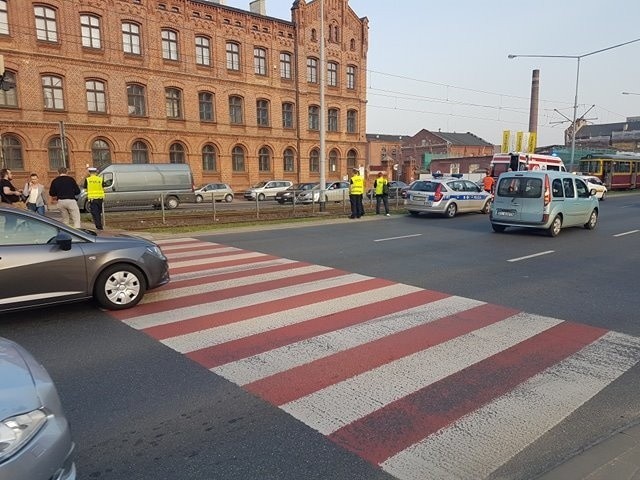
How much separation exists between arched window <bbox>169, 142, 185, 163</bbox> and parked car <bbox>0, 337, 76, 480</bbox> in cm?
3349

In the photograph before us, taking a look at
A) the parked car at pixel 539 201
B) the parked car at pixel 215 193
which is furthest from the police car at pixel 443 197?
the parked car at pixel 215 193

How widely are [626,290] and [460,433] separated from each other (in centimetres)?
541

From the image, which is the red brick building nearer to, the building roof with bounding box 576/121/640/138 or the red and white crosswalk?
the red and white crosswalk

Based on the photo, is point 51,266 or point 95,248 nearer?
point 51,266

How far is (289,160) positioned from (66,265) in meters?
36.1

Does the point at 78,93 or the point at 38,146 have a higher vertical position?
the point at 78,93

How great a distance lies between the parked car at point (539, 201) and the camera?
40.9 feet

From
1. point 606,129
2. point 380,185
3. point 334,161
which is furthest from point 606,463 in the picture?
point 606,129

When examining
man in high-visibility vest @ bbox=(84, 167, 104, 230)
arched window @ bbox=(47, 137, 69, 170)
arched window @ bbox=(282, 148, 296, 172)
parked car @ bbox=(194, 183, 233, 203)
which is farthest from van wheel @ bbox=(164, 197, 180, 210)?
arched window @ bbox=(282, 148, 296, 172)

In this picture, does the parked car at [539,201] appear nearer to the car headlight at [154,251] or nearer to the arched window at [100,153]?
the car headlight at [154,251]

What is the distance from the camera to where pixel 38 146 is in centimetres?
A: 2819

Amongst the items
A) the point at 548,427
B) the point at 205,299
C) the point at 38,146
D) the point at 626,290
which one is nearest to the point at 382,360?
the point at 548,427

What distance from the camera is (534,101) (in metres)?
52.0

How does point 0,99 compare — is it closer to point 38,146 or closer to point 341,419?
point 38,146
